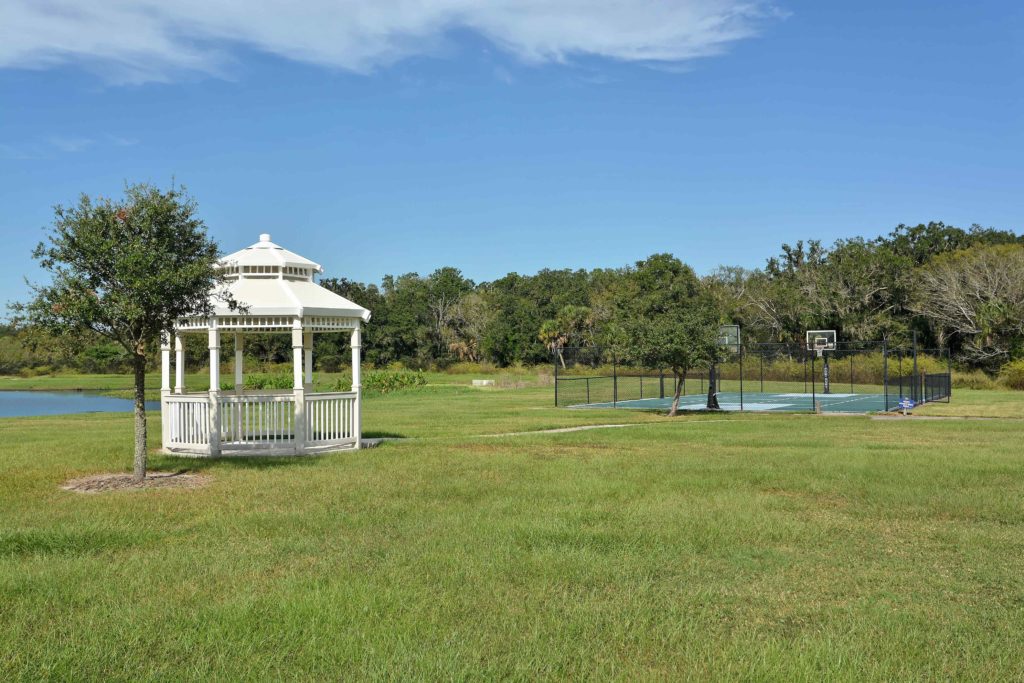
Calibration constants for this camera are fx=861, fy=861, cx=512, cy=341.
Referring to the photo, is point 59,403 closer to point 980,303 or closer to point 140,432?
point 140,432

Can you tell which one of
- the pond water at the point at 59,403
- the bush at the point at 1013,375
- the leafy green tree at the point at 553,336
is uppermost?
the leafy green tree at the point at 553,336

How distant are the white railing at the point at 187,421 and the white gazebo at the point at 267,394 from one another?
2 centimetres

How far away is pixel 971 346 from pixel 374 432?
47342 mm

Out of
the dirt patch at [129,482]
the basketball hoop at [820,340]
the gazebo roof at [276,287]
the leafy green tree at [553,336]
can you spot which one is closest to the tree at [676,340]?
the basketball hoop at [820,340]

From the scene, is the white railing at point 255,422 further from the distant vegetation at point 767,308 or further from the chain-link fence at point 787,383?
the distant vegetation at point 767,308

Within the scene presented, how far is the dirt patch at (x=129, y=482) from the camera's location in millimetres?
11898

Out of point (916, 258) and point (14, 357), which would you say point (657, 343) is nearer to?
point (916, 258)

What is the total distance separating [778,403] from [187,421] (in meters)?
27.0

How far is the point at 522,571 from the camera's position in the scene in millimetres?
7312

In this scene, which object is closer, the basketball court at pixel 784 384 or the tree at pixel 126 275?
the tree at pixel 126 275

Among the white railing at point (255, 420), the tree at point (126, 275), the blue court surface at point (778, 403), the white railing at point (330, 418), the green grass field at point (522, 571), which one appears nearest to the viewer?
the green grass field at point (522, 571)

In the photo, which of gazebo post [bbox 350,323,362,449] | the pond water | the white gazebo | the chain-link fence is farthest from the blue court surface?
the pond water

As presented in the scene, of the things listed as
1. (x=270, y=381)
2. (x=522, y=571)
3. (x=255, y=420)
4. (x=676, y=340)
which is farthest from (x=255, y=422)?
(x=270, y=381)

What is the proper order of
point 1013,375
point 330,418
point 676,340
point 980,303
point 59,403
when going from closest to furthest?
point 330,418 < point 676,340 < point 59,403 < point 1013,375 < point 980,303
